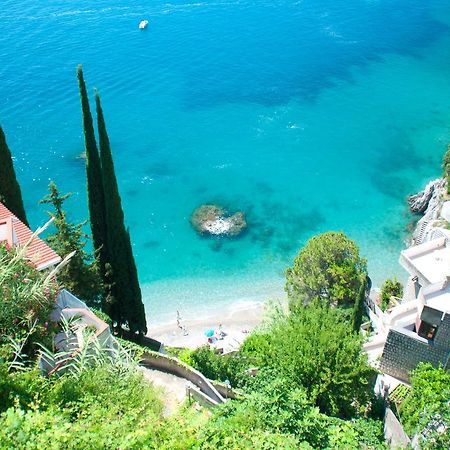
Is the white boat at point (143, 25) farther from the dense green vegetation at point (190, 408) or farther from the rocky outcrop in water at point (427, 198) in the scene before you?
the dense green vegetation at point (190, 408)

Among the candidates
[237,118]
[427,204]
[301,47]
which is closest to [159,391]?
[427,204]

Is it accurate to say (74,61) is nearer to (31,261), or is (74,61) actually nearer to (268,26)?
(268,26)

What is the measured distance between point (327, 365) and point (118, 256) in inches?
499

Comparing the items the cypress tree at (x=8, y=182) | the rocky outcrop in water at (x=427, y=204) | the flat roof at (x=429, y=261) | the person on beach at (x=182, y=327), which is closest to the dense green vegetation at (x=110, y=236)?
the cypress tree at (x=8, y=182)

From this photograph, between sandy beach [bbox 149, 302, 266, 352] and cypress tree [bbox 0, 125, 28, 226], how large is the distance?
13.6 meters

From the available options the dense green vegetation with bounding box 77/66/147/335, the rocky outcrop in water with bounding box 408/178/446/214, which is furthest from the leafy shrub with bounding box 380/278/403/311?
the dense green vegetation with bounding box 77/66/147/335

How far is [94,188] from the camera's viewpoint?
27406mm

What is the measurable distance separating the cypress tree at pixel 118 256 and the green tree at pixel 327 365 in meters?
9.41

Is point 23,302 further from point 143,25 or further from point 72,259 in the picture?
point 143,25

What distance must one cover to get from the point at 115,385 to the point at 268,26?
2953 inches

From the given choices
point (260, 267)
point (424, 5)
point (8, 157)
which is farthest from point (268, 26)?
point (8, 157)

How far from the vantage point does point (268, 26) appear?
7956 cm

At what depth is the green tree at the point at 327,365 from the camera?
843 inches

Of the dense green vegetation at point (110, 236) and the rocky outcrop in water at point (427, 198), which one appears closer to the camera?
the dense green vegetation at point (110, 236)
